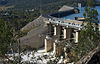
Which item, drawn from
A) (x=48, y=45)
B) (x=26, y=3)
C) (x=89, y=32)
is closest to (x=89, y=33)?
(x=89, y=32)

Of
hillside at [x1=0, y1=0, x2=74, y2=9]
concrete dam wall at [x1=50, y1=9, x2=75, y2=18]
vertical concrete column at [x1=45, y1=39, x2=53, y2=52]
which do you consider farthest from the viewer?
hillside at [x1=0, y1=0, x2=74, y2=9]

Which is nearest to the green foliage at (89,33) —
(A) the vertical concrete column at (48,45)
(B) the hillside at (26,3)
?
(A) the vertical concrete column at (48,45)

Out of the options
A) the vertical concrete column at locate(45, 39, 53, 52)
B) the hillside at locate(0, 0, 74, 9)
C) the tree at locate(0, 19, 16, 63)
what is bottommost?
the vertical concrete column at locate(45, 39, 53, 52)

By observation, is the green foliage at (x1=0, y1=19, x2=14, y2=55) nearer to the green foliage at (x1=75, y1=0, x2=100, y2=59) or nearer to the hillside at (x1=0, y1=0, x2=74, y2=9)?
the green foliage at (x1=75, y1=0, x2=100, y2=59)

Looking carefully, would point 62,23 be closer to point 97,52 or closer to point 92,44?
point 92,44

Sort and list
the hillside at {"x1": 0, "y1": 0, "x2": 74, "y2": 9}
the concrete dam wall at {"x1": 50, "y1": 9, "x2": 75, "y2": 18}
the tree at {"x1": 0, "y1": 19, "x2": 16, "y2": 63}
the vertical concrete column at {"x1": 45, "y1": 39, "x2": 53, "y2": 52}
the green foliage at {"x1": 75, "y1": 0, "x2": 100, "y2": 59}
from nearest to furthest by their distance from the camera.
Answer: the tree at {"x1": 0, "y1": 19, "x2": 16, "y2": 63} < the green foliage at {"x1": 75, "y1": 0, "x2": 100, "y2": 59} < the vertical concrete column at {"x1": 45, "y1": 39, "x2": 53, "y2": 52} < the concrete dam wall at {"x1": 50, "y1": 9, "x2": 75, "y2": 18} < the hillside at {"x1": 0, "y1": 0, "x2": 74, "y2": 9}

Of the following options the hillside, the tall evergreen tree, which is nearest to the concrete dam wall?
the hillside

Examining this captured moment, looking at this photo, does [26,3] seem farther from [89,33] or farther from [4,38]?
[89,33]

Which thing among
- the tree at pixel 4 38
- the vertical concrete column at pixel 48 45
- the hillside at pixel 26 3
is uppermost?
the tree at pixel 4 38

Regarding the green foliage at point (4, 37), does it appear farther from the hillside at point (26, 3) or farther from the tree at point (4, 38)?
the hillside at point (26, 3)

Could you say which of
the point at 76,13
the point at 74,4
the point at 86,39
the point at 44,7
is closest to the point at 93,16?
the point at 86,39

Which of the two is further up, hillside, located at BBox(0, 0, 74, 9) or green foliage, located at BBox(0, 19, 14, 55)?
green foliage, located at BBox(0, 19, 14, 55)
